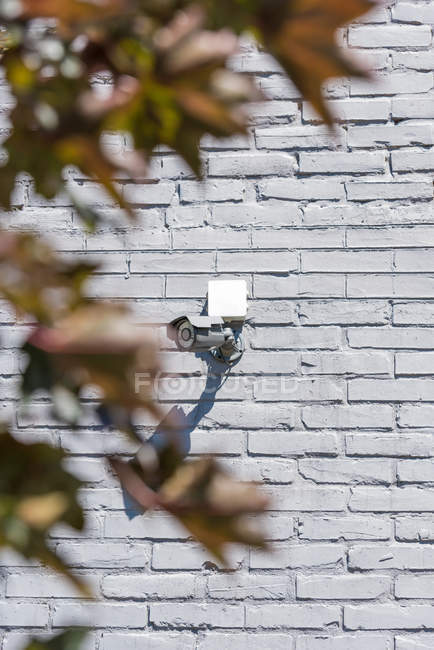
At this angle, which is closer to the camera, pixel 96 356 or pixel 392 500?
pixel 96 356

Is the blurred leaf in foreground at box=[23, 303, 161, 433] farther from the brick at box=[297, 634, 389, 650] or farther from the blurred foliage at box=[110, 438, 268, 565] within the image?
the brick at box=[297, 634, 389, 650]

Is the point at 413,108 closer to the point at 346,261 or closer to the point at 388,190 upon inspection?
the point at 388,190

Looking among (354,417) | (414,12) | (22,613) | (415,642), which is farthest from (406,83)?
(22,613)

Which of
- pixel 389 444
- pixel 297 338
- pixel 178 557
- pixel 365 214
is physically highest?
pixel 365 214

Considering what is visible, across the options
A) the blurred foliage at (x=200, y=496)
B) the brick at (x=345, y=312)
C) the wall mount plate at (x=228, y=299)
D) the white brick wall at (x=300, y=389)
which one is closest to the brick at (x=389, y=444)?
the white brick wall at (x=300, y=389)

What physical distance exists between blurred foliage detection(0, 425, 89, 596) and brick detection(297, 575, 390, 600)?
1400mm

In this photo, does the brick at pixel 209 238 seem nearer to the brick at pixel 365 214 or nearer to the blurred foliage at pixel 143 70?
the brick at pixel 365 214

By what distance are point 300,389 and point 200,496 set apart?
1.34 metres

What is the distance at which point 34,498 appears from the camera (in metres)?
0.44

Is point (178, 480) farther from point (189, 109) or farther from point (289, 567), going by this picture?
point (289, 567)

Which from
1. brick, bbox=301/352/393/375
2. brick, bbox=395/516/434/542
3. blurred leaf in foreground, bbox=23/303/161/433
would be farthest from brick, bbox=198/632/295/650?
blurred leaf in foreground, bbox=23/303/161/433

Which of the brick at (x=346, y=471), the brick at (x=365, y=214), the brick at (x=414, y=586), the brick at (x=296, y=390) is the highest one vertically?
the brick at (x=365, y=214)

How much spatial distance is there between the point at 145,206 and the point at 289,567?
0.83 m

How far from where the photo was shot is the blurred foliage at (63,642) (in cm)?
50
